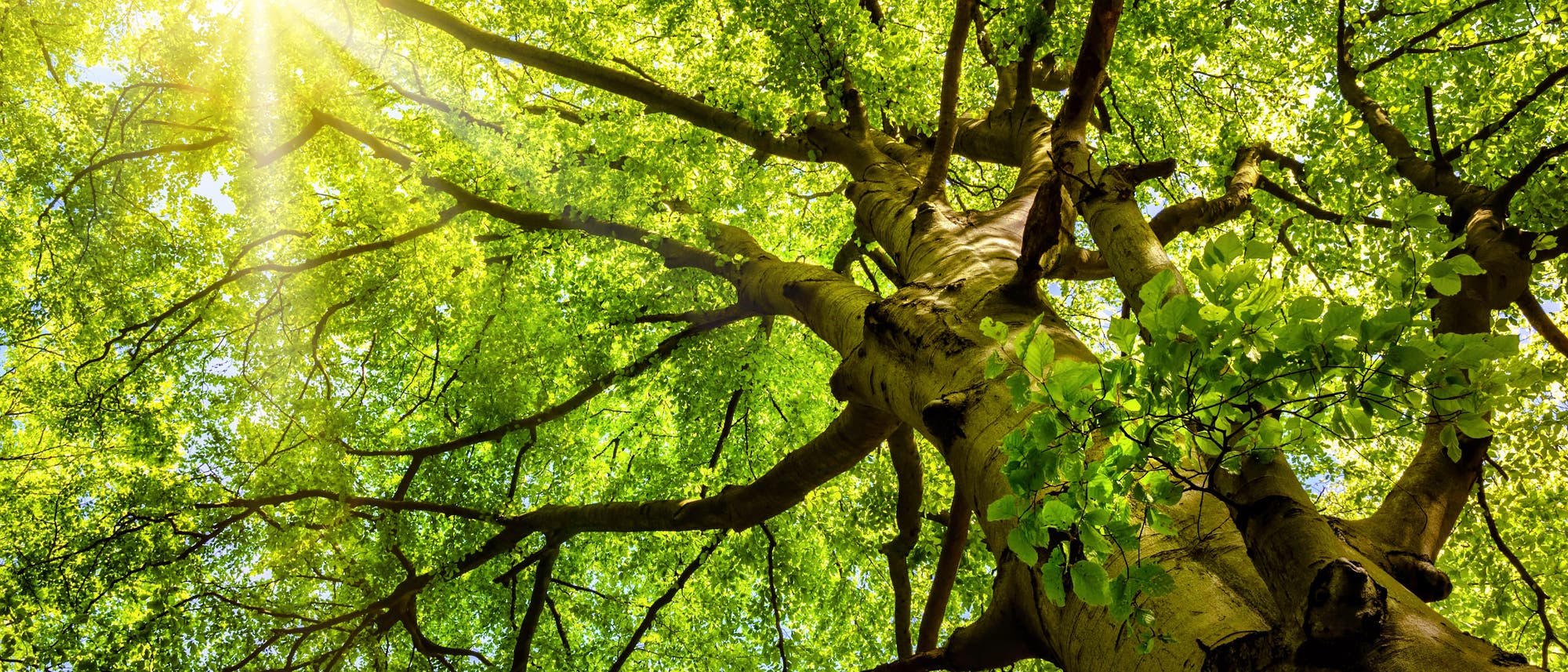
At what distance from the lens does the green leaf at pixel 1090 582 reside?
1351 mm

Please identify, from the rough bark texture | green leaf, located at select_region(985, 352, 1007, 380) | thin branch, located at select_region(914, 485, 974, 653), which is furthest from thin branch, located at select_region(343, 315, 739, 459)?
green leaf, located at select_region(985, 352, 1007, 380)

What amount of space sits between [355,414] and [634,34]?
5.64 meters

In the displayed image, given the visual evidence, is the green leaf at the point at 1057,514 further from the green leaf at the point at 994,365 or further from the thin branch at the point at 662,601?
the thin branch at the point at 662,601

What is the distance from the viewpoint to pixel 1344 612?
4.16 feet

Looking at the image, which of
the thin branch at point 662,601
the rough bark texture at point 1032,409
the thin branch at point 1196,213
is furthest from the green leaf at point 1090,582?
the thin branch at point 662,601

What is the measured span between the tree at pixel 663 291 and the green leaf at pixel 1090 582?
0.62 metres

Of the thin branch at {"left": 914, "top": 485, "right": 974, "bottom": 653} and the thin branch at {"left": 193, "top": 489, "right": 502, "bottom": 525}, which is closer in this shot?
the thin branch at {"left": 914, "top": 485, "right": 974, "bottom": 653}

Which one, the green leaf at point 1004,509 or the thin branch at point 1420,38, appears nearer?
the green leaf at point 1004,509

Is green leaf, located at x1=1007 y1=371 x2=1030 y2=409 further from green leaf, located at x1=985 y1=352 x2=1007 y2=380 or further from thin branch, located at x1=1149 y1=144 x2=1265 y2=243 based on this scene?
thin branch, located at x1=1149 y1=144 x2=1265 y2=243

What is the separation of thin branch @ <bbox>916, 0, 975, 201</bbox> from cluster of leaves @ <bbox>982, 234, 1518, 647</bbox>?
2.80m

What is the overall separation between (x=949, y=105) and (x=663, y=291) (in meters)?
3.11

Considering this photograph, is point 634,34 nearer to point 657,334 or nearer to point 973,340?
point 657,334

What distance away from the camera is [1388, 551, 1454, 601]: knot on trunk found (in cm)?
198

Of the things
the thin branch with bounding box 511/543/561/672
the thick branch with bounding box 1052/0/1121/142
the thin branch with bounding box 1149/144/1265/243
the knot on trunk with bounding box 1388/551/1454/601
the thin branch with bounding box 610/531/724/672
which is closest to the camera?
the knot on trunk with bounding box 1388/551/1454/601
